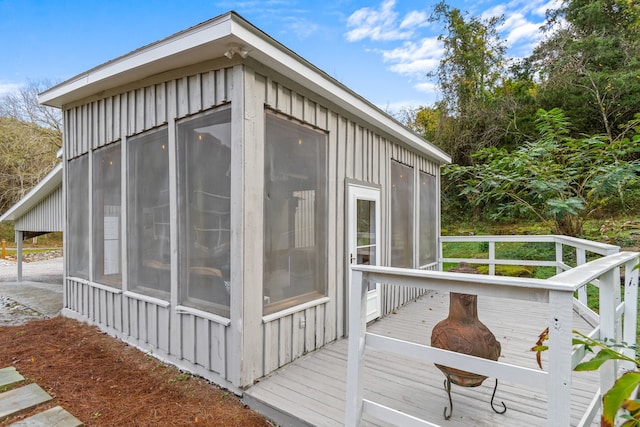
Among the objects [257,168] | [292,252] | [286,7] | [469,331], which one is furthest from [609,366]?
[286,7]

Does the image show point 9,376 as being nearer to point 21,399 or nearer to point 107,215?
point 21,399

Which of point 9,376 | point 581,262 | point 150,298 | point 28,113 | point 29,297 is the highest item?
point 28,113

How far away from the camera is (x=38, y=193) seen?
6762 mm

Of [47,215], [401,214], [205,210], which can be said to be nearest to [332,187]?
[205,210]

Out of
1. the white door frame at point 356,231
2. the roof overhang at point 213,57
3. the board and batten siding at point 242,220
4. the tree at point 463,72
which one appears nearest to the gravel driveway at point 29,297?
the board and batten siding at point 242,220

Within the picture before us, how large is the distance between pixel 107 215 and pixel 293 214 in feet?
8.48

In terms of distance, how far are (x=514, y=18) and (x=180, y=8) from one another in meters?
11.8

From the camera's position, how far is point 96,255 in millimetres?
4227

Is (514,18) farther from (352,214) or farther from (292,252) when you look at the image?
(292,252)

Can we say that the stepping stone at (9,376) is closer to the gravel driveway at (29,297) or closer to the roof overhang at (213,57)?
the gravel driveway at (29,297)

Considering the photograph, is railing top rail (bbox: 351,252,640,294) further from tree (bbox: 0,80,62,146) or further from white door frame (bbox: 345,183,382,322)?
tree (bbox: 0,80,62,146)

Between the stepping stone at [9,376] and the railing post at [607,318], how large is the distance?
4.51 meters

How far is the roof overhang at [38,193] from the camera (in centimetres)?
614

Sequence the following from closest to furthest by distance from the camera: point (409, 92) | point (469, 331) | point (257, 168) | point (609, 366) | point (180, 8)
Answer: point (609, 366)
point (469, 331)
point (257, 168)
point (180, 8)
point (409, 92)
